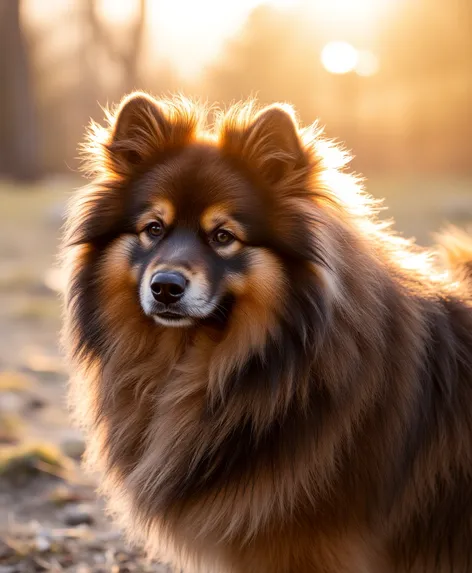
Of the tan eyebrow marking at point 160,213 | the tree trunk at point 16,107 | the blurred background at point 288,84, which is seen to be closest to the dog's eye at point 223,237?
the tan eyebrow marking at point 160,213

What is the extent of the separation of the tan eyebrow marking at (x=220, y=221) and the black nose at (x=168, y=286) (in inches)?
11.4

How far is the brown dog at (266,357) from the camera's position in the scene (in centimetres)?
312

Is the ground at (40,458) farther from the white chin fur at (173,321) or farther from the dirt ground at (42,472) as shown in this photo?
the white chin fur at (173,321)

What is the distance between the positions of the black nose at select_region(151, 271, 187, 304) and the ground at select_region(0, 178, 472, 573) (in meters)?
1.67

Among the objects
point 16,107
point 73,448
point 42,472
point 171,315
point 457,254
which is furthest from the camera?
point 16,107

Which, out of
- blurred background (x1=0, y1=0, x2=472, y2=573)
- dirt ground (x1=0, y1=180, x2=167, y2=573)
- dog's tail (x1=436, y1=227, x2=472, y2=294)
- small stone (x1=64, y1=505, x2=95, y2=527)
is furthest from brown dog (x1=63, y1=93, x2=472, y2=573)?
blurred background (x1=0, y1=0, x2=472, y2=573)

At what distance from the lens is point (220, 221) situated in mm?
3289

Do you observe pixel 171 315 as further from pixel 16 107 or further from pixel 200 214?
pixel 16 107

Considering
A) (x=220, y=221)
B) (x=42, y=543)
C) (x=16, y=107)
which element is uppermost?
(x=220, y=221)

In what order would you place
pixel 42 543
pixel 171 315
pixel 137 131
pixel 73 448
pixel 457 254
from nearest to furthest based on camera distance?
pixel 171 315 < pixel 137 131 < pixel 457 254 < pixel 42 543 < pixel 73 448

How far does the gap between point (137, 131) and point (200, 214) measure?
1.91 ft

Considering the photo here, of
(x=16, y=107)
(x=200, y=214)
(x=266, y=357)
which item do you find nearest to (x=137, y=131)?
(x=200, y=214)

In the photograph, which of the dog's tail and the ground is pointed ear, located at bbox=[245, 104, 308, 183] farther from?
the ground

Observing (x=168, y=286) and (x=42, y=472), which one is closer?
(x=168, y=286)
